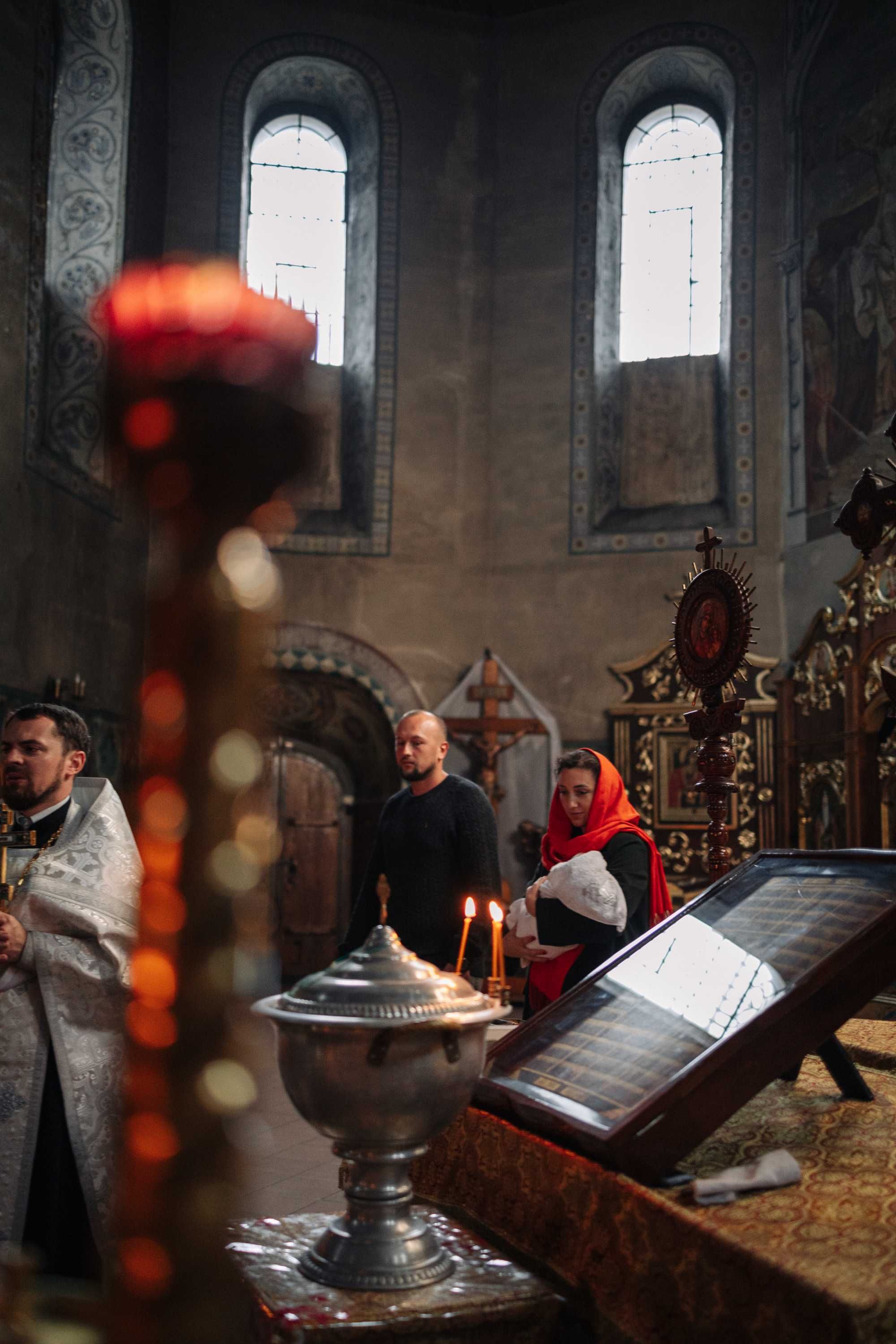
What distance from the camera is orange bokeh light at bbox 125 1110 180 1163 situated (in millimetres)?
640

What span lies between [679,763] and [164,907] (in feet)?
32.4

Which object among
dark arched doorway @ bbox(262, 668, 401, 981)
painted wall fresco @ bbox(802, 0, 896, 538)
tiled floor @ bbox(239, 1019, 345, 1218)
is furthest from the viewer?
dark arched doorway @ bbox(262, 668, 401, 981)

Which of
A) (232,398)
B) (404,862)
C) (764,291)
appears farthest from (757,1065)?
(764,291)

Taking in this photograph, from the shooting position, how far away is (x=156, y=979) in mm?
651

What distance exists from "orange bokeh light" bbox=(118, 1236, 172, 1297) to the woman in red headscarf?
227cm

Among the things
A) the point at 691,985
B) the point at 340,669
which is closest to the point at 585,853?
the point at 691,985

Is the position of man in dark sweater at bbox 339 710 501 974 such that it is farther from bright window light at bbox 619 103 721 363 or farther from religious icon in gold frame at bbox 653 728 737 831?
bright window light at bbox 619 103 721 363

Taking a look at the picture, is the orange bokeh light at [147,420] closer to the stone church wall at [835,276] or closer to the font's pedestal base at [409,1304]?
the font's pedestal base at [409,1304]

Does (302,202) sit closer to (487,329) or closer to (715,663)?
(487,329)

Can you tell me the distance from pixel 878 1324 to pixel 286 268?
11.6m

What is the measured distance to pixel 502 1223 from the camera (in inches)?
81.5

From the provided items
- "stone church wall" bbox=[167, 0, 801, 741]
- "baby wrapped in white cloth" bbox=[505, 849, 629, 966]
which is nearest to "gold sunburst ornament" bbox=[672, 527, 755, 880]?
"baby wrapped in white cloth" bbox=[505, 849, 629, 966]

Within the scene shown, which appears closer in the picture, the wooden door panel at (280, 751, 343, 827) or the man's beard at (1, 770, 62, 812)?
the man's beard at (1, 770, 62, 812)

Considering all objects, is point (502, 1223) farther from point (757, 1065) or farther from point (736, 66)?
point (736, 66)
